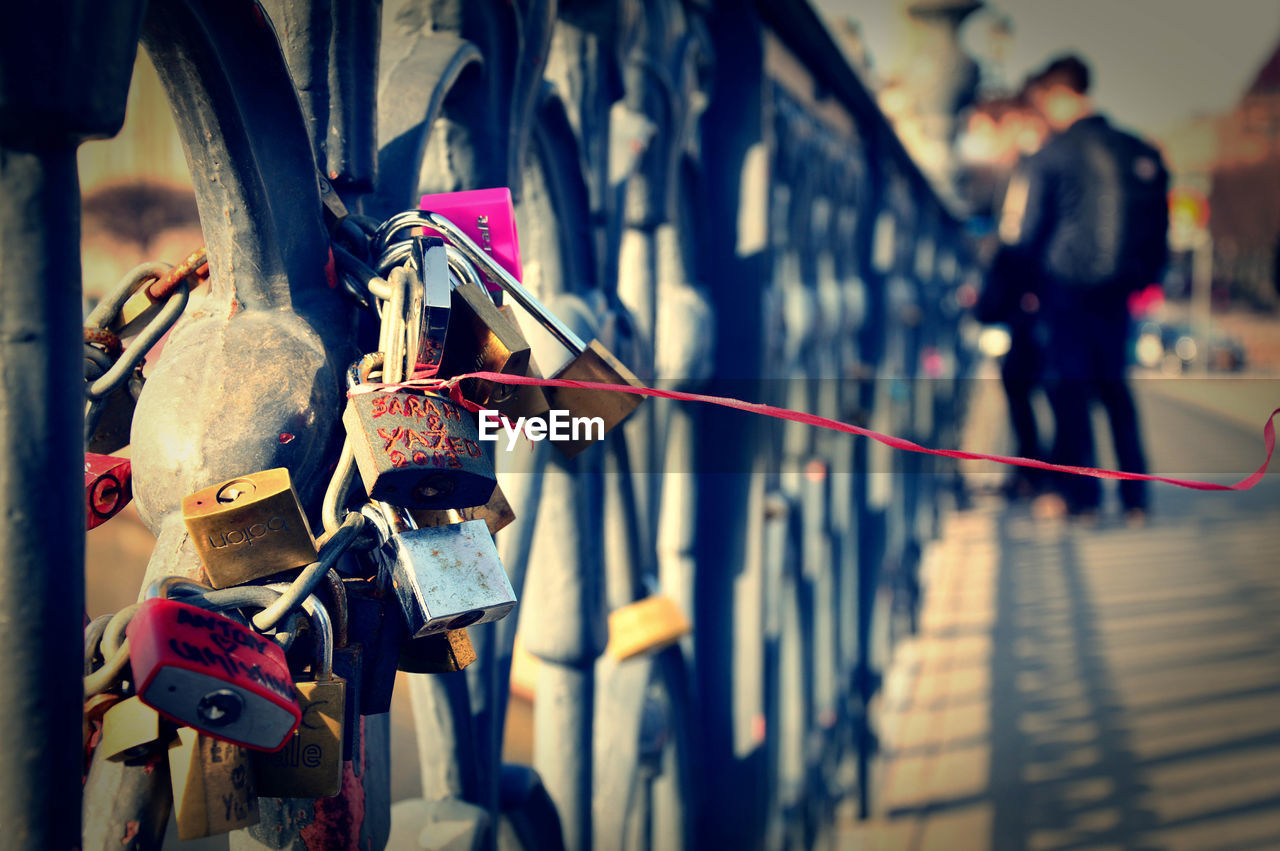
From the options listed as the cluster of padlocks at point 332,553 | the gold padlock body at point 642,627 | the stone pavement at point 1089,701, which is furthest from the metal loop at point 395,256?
the stone pavement at point 1089,701

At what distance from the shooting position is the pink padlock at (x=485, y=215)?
2.04 ft

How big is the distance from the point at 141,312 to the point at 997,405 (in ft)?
34.9

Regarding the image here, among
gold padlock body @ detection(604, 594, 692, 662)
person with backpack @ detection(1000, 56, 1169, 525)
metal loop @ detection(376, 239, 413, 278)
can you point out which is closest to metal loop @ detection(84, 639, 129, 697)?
metal loop @ detection(376, 239, 413, 278)

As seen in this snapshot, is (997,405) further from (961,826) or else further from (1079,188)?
(961,826)

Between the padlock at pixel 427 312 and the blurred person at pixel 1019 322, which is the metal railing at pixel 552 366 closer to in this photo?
the padlock at pixel 427 312

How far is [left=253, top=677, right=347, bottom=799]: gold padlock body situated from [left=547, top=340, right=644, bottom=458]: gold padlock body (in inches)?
8.8

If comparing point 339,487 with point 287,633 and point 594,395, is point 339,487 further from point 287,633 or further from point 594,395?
point 594,395

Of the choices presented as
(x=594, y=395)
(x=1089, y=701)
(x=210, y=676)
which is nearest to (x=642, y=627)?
(x=594, y=395)

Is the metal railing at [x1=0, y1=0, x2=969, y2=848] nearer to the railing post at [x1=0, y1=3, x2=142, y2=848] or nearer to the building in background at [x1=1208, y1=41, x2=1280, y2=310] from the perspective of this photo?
the railing post at [x1=0, y1=3, x2=142, y2=848]

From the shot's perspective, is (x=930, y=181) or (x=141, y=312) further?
(x=930, y=181)

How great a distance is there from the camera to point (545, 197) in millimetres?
931

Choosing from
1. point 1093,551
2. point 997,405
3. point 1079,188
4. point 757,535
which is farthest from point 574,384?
point 997,405

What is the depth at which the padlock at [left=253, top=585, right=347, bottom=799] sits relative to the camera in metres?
0.44

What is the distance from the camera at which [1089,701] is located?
118 inches
